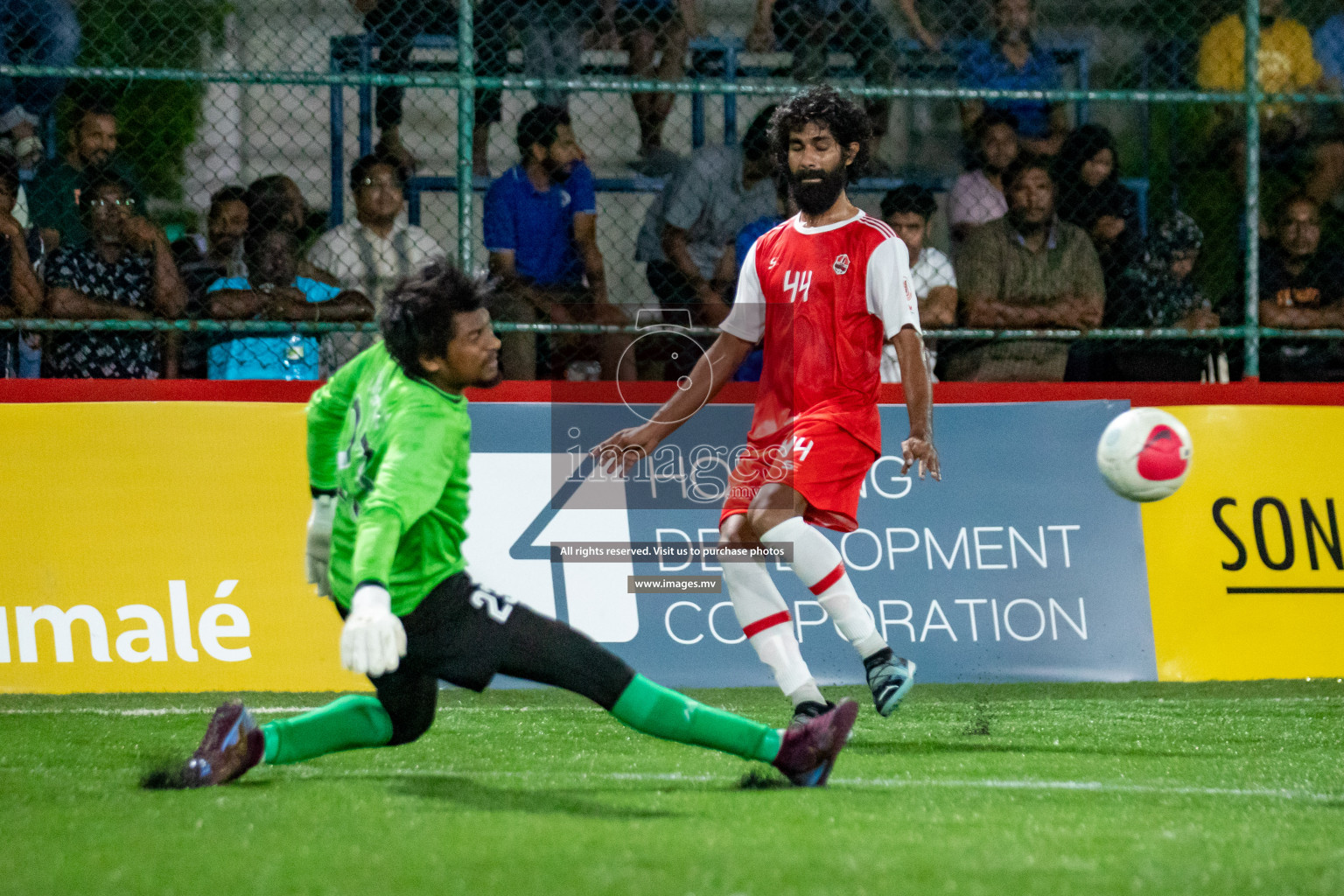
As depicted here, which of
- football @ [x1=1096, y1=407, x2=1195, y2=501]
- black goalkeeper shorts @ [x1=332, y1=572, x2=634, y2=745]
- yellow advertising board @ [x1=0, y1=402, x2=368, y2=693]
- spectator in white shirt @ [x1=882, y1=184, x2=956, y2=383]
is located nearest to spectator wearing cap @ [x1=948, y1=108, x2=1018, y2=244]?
spectator in white shirt @ [x1=882, y1=184, x2=956, y2=383]

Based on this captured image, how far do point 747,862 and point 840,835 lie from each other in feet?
1.30

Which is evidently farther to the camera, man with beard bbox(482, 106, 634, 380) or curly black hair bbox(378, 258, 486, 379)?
man with beard bbox(482, 106, 634, 380)

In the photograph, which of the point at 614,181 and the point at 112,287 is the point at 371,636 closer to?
Result: the point at 112,287

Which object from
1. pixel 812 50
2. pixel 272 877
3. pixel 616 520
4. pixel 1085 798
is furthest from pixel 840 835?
pixel 812 50

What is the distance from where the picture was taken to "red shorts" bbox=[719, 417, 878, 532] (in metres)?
5.44

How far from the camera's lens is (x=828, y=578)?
18.1ft

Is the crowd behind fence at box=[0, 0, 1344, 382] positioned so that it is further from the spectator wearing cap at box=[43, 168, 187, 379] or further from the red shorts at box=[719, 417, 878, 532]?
the red shorts at box=[719, 417, 878, 532]

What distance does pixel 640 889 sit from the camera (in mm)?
2955

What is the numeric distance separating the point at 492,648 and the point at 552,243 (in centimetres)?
425

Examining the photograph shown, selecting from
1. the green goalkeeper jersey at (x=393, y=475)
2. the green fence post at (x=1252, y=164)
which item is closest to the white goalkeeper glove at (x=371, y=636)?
the green goalkeeper jersey at (x=393, y=475)

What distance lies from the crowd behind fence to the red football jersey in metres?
1.66

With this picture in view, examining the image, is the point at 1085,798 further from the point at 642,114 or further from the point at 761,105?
the point at 761,105

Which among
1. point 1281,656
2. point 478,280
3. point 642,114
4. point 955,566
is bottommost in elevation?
point 1281,656

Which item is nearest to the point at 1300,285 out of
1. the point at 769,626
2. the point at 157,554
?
the point at 769,626
